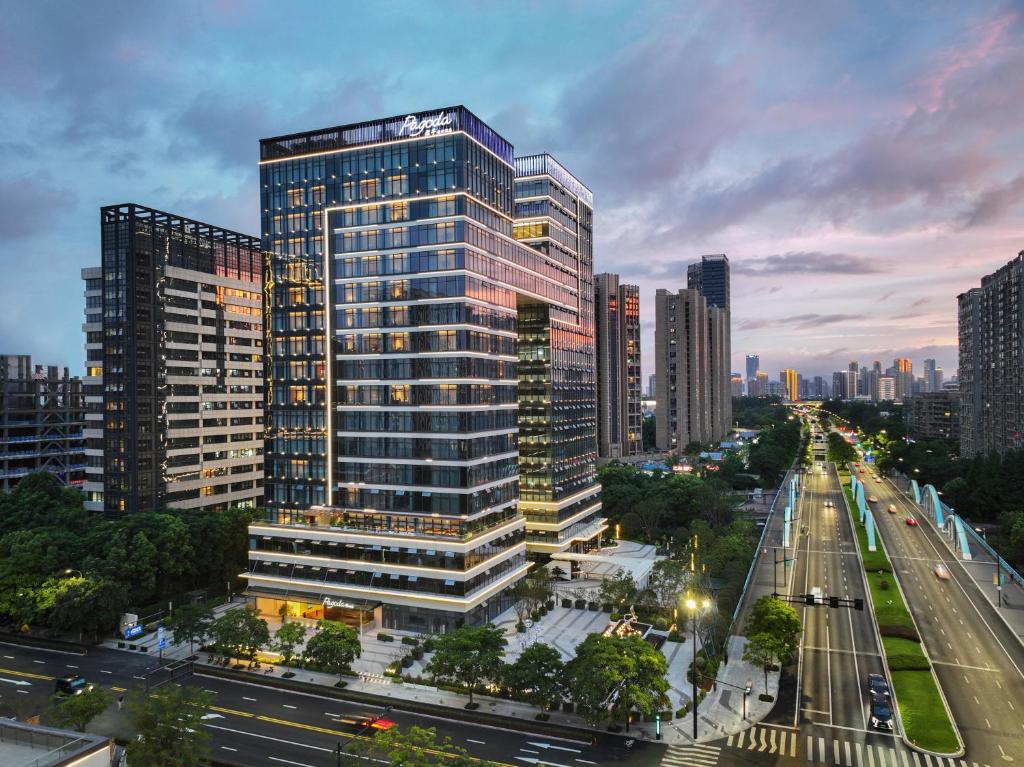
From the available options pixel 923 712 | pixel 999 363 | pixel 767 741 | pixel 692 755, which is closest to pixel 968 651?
pixel 923 712

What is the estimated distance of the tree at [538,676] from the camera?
58778 mm

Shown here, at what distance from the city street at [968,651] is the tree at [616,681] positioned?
24862mm

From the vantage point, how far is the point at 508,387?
3725 inches

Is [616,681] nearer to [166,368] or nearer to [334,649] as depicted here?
[334,649]

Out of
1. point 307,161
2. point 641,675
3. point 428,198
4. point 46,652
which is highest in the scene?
point 307,161

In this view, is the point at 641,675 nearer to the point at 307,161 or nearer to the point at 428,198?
the point at 428,198

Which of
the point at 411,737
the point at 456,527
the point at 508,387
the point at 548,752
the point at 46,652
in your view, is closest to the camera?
the point at 411,737

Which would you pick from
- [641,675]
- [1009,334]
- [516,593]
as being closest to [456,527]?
[516,593]

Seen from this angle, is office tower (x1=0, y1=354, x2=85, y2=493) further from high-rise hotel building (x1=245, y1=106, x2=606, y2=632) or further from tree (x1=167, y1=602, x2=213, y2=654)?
tree (x1=167, y1=602, x2=213, y2=654)

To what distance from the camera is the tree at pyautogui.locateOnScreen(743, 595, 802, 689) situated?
6544 centimetres

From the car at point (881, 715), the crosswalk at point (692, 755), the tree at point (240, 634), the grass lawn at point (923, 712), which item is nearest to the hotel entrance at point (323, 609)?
the tree at point (240, 634)

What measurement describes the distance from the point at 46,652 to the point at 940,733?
9195cm

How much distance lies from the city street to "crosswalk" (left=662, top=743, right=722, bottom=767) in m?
20.0

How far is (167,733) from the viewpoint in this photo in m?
45.7
